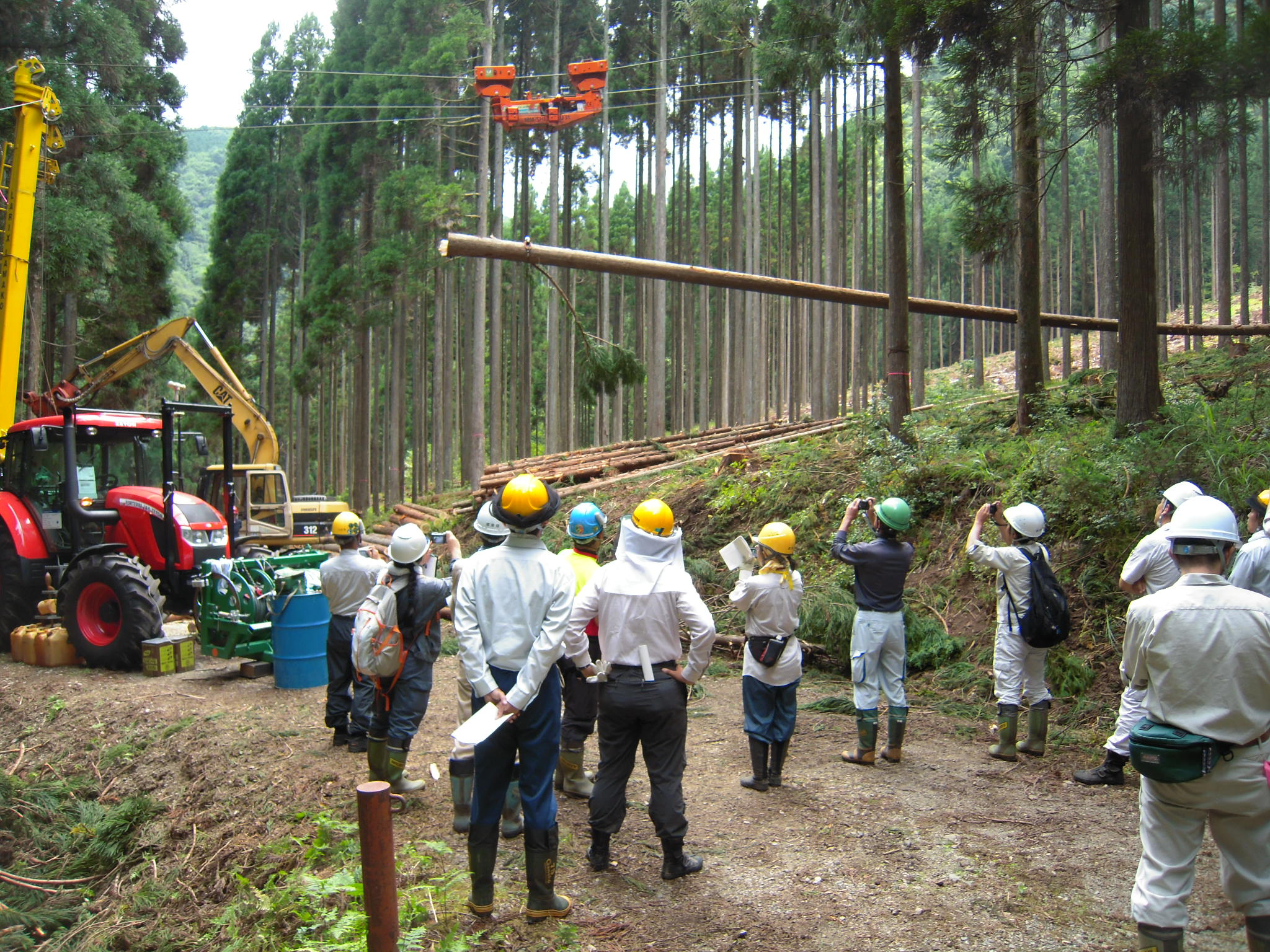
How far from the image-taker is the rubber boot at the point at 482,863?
14.1 feet

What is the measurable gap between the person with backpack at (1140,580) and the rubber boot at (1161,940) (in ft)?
7.32

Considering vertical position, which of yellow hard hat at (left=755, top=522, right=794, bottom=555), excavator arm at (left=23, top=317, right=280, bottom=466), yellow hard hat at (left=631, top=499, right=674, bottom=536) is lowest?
yellow hard hat at (left=755, top=522, right=794, bottom=555)

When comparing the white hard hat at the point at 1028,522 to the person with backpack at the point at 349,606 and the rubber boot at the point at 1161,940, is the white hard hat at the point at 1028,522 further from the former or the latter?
the person with backpack at the point at 349,606

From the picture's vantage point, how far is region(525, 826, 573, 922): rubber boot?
4.26 m

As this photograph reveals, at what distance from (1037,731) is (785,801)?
90.5 inches

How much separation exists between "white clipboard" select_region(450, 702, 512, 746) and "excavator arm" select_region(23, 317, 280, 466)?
33.7 ft

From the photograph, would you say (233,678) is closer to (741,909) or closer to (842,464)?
(741,909)

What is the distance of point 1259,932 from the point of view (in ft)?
11.6

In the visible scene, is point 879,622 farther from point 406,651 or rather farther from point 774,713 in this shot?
point 406,651

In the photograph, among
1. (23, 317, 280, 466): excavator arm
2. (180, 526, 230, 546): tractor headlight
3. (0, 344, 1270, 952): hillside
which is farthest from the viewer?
(23, 317, 280, 466): excavator arm

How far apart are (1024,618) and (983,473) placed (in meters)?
4.30

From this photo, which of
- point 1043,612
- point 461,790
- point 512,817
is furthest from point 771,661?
point 461,790

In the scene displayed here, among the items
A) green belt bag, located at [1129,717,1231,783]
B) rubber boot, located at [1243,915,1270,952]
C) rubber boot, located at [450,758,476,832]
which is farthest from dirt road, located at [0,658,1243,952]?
green belt bag, located at [1129,717,1231,783]

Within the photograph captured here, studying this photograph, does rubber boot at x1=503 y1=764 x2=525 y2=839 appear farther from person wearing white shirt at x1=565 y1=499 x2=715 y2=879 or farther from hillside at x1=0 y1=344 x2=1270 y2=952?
person wearing white shirt at x1=565 y1=499 x2=715 y2=879
